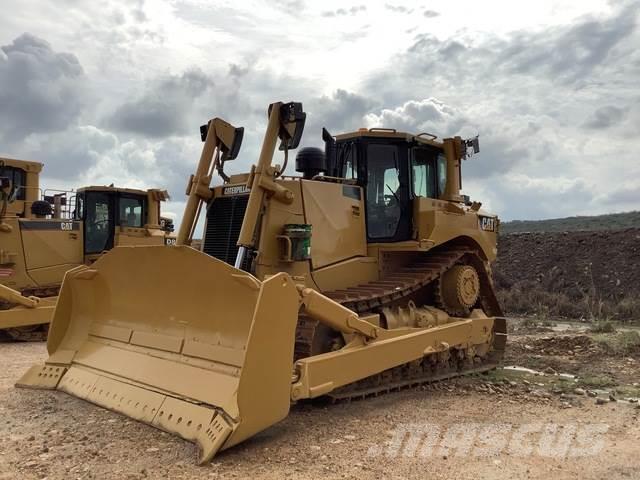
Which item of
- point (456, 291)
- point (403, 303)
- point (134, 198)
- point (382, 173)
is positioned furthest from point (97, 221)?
point (456, 291)

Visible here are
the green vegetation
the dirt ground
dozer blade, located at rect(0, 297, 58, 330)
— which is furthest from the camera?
the green vegetation

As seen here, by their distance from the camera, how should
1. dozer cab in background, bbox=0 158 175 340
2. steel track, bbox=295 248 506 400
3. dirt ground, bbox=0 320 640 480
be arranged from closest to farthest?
dirt ground, bbox=0 320 640 480 < steel track, bbox=295 248 506 400 < dozer cab in background, bbox=0 158 175 340

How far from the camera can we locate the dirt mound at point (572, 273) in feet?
57.6

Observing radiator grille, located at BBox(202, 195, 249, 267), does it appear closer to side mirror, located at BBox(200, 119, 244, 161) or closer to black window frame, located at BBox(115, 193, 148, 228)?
side mirror, located at BBox(200, 119, 244, 161)

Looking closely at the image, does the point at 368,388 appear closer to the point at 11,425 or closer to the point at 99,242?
the point at 11,425

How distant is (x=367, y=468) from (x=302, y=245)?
8.69 ft

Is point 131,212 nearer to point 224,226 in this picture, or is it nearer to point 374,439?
point 224,226

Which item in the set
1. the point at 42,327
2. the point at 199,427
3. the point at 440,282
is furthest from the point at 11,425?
the point at 42,327

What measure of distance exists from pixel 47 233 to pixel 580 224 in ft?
142

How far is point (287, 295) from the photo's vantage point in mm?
4992

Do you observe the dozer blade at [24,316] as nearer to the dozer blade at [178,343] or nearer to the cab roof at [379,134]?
the dozer blade at [178,343]

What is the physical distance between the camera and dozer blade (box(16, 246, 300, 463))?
4773mm

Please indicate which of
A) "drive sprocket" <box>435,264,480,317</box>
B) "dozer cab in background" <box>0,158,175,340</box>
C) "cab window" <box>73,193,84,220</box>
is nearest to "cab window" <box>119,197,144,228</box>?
"dozer cab in background" <box>0,158,175,340</box>

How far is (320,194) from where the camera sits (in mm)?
6965
